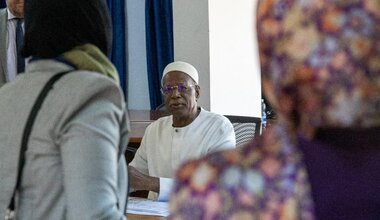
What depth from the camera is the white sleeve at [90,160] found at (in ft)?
4.55

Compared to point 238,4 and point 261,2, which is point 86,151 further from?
point 238,4

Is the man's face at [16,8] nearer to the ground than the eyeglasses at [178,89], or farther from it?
farther from it

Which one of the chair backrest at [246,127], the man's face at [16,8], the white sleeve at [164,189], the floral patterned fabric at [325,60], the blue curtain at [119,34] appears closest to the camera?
the floral patterned fabric at [325,60]

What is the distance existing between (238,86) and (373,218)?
15.0ft

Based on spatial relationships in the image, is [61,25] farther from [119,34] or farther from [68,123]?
[119,34]

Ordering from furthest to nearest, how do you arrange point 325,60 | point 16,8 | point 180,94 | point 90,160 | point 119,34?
point 119,34 < point 180,94 < point 16,8 < point 90,160 < point 325,60

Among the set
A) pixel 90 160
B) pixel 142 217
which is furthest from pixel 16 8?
pixel 90 160

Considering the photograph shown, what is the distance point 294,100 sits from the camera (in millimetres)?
894

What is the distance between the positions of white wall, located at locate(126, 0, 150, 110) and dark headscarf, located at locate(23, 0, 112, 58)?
5091 mm

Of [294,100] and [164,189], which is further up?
[294,100]

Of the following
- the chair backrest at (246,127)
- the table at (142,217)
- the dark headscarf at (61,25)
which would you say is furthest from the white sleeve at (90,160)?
the chair backrest at (246,127)

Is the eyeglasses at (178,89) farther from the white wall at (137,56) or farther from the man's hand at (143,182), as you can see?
the white wall at (137,56)

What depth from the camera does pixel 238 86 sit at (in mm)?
5457

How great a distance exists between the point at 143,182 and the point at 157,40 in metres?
3.29
